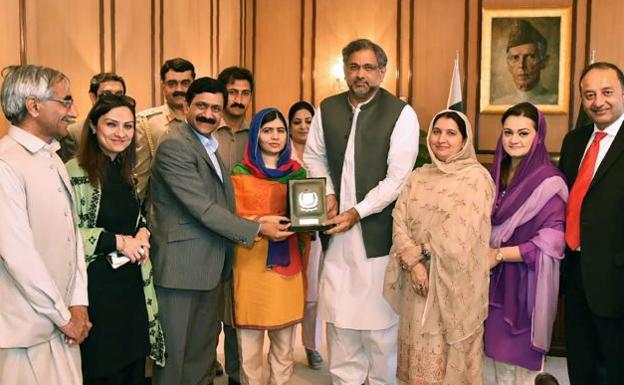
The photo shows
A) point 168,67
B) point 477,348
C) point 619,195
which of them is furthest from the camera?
point 168,67

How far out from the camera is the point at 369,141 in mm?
3297

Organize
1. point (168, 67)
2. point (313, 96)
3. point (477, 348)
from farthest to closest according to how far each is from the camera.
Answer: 1. point (313, 96)
2. point (168, 67)
3. point (477, 348)

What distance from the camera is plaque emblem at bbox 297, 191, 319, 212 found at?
10.2 ft

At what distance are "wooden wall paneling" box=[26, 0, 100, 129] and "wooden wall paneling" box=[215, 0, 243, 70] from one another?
1851 millimetres

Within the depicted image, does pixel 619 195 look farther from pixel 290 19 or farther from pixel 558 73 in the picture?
pixel 290 19

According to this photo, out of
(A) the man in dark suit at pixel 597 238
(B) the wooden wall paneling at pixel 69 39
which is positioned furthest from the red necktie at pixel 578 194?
(B) the wooden wall paneling at pixel 69 39

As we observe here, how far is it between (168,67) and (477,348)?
7.58 ft

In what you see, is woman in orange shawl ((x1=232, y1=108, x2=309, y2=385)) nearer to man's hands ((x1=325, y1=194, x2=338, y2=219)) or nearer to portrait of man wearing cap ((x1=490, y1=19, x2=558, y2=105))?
man's hands ((x1=325, y1=194, x2=338, y2=219))

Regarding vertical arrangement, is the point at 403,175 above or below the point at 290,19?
below

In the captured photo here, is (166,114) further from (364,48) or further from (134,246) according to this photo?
(134,246)

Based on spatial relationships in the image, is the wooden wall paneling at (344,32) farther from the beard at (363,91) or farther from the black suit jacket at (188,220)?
the black suit jacket at (188,220)

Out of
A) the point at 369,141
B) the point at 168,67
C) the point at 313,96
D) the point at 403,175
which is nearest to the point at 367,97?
the point at 369,141

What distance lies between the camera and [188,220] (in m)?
2.95

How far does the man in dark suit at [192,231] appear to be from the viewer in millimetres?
2902
